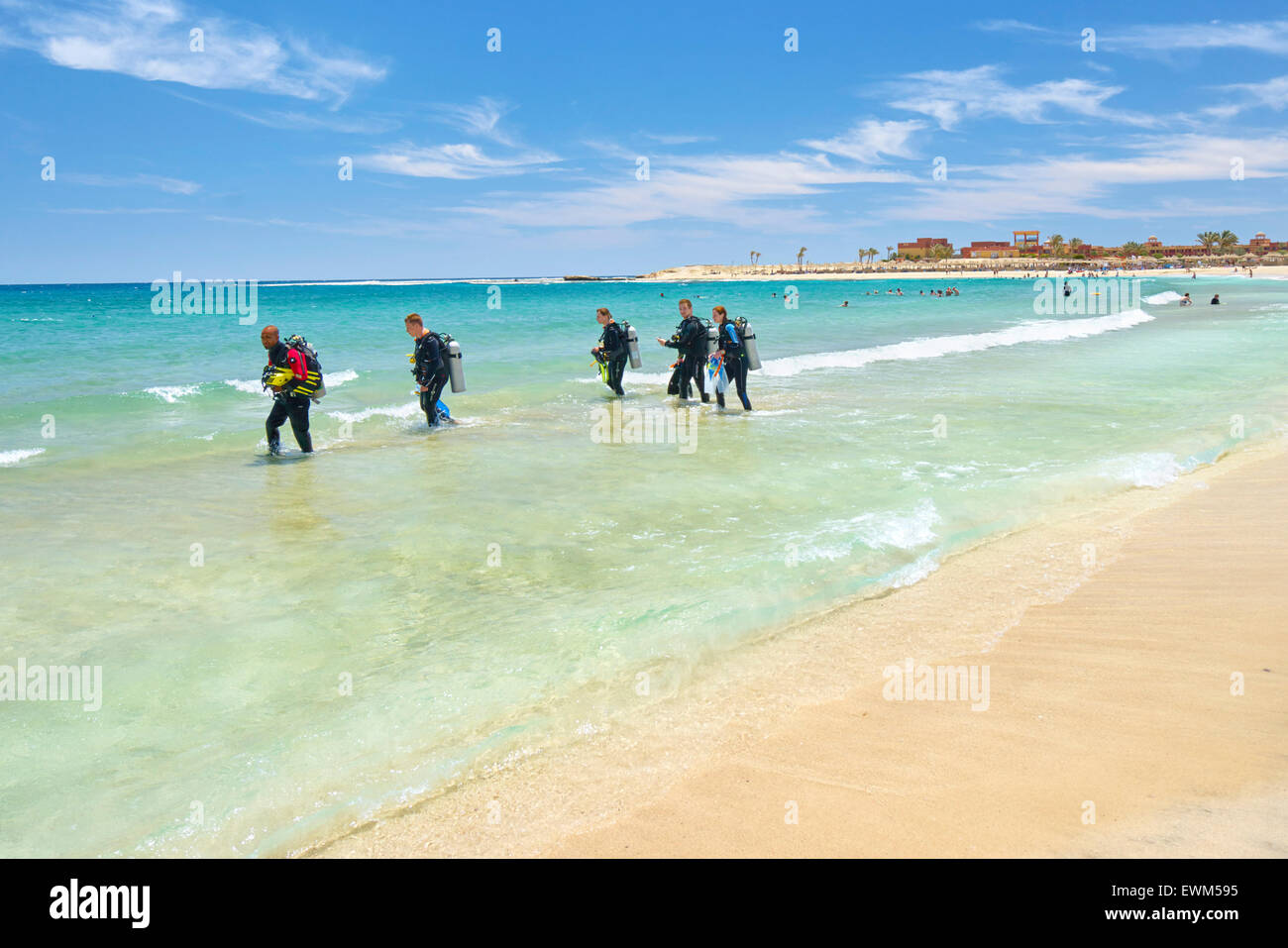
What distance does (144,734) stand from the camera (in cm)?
435

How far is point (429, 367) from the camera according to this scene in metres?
13.9

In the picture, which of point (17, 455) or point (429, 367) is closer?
point (17, 455)

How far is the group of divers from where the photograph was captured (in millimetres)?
11398

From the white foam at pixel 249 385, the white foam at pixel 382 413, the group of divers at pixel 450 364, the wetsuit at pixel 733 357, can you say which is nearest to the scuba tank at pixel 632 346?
the group of divers at pixel 450 364

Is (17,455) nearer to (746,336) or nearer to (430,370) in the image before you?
(430,370)

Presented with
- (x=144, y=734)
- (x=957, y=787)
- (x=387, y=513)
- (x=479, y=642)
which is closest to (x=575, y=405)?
(x=387, y=513)

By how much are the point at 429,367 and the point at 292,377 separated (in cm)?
283

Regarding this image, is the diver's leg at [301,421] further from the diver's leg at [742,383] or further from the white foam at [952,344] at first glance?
the white foam at [952,344]

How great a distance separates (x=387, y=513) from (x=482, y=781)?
5.29 metres

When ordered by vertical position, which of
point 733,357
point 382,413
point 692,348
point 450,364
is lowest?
point 382,413

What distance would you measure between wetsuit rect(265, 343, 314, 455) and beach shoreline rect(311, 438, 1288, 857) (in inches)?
339

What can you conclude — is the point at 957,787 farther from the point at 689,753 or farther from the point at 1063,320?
the point at 1063,320

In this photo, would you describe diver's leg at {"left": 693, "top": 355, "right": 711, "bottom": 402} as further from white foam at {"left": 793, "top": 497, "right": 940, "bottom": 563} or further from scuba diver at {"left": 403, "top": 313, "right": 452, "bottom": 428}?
white foam at {"left": 793, "top": 497, "right": 940, "bottom": 563}

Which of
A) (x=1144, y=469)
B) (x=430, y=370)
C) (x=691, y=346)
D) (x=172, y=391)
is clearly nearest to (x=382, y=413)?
(x=430, y=370)
